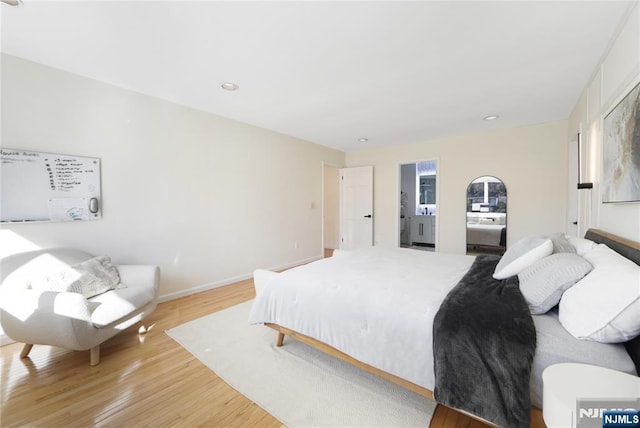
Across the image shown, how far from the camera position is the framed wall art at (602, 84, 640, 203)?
1.52 metres

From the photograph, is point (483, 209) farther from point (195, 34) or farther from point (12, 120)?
point (12, 120)

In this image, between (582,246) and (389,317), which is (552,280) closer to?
(582,246)

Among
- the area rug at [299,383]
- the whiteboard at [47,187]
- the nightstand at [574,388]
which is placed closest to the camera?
the nightstand at [574,388]

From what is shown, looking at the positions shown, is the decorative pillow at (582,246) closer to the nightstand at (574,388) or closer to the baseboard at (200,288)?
the nightstand at (574,388)

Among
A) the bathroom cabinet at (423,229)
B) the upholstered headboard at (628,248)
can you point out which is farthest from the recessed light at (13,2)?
the bathroom cabinet at (423,229)

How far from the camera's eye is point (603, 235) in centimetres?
193

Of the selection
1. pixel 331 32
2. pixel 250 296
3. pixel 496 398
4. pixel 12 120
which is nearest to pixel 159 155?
pixel 12 120

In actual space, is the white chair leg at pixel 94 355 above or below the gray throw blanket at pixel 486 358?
below

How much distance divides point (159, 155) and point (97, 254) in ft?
4.10

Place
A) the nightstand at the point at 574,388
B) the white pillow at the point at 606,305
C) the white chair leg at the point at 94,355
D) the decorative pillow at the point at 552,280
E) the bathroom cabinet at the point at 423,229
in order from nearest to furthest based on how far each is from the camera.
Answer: the nightstand at the point at 574,388 → the white pillow at the point at 606,305 → the decorative pillow at the point at 552,280 → the white chair leg at the point at 94,355 → the bathroom cabinet at the point at 423,229

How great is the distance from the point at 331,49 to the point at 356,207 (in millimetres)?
4042

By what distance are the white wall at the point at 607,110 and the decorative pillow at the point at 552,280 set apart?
0.53 m

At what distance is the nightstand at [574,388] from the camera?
81cm

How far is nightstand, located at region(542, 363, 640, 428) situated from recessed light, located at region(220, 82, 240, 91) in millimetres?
3149
